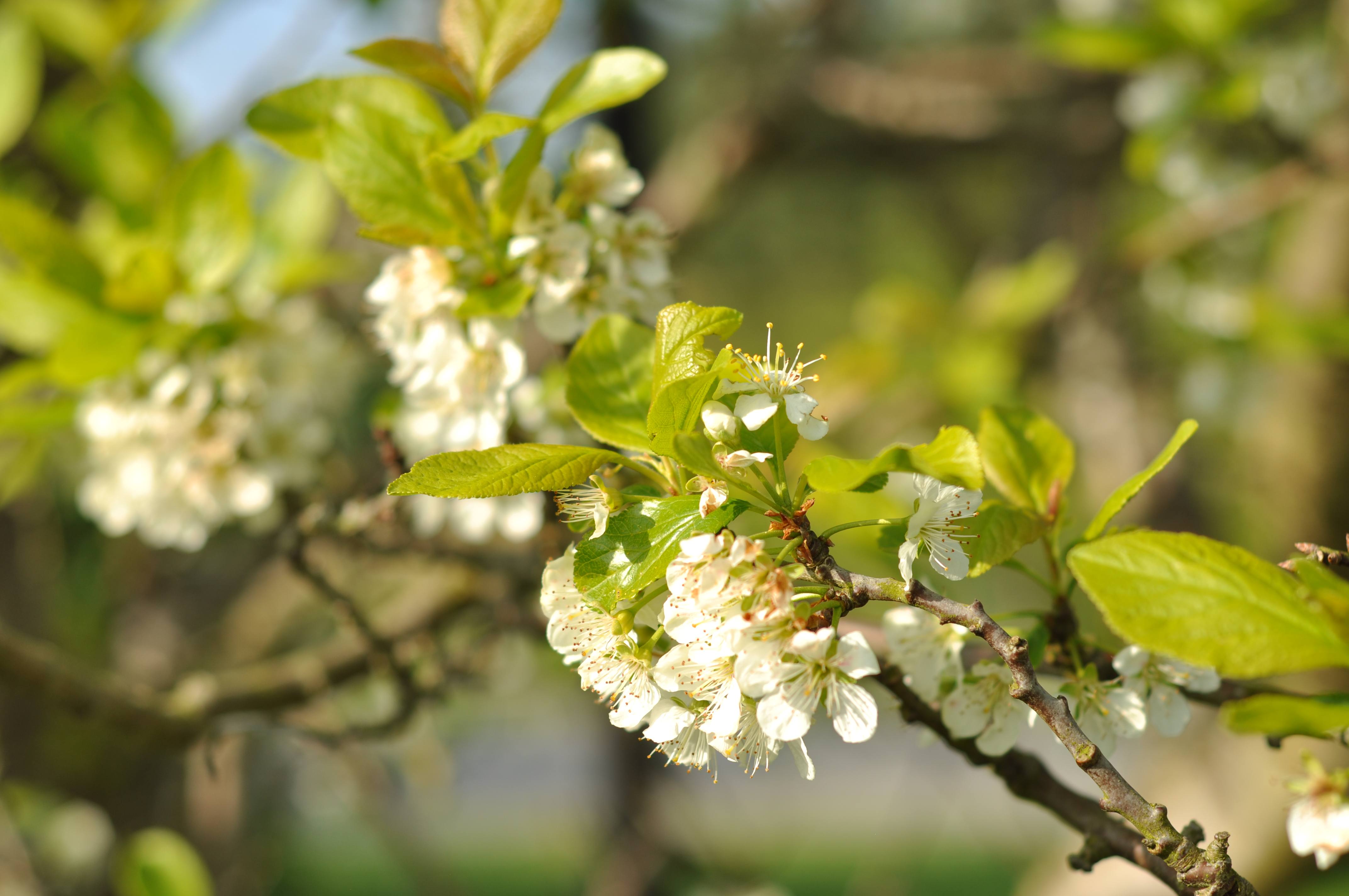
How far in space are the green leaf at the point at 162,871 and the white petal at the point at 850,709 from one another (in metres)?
1.42

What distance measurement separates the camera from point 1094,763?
2.11 ft

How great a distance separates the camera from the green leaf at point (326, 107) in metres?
1.02

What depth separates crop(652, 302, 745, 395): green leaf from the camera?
0.71 m

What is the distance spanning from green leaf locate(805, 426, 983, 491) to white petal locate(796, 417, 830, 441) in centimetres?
7

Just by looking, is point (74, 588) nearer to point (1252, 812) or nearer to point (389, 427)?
point (389, 427)

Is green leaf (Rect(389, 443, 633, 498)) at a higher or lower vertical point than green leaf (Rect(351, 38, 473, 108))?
lower

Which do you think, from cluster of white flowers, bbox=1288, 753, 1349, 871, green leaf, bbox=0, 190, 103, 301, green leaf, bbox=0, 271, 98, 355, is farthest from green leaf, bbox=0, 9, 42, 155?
cluster of white flowers, bbox=1288, 753, 1349, 871

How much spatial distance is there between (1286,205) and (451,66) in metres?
2.25

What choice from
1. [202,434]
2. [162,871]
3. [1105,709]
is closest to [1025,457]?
[1105,709]

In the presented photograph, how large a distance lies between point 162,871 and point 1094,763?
1.66 meters

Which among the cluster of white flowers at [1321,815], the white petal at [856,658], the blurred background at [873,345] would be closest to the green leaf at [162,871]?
the blurred background at [873,345]

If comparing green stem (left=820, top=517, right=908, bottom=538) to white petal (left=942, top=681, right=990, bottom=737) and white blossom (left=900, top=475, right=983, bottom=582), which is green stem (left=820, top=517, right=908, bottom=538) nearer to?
white blossom (left=900, top=475, right=983, bottom=582)

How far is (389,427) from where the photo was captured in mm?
1167

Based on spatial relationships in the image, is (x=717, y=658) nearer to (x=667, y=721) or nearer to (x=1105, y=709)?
(x=667, y=721)
